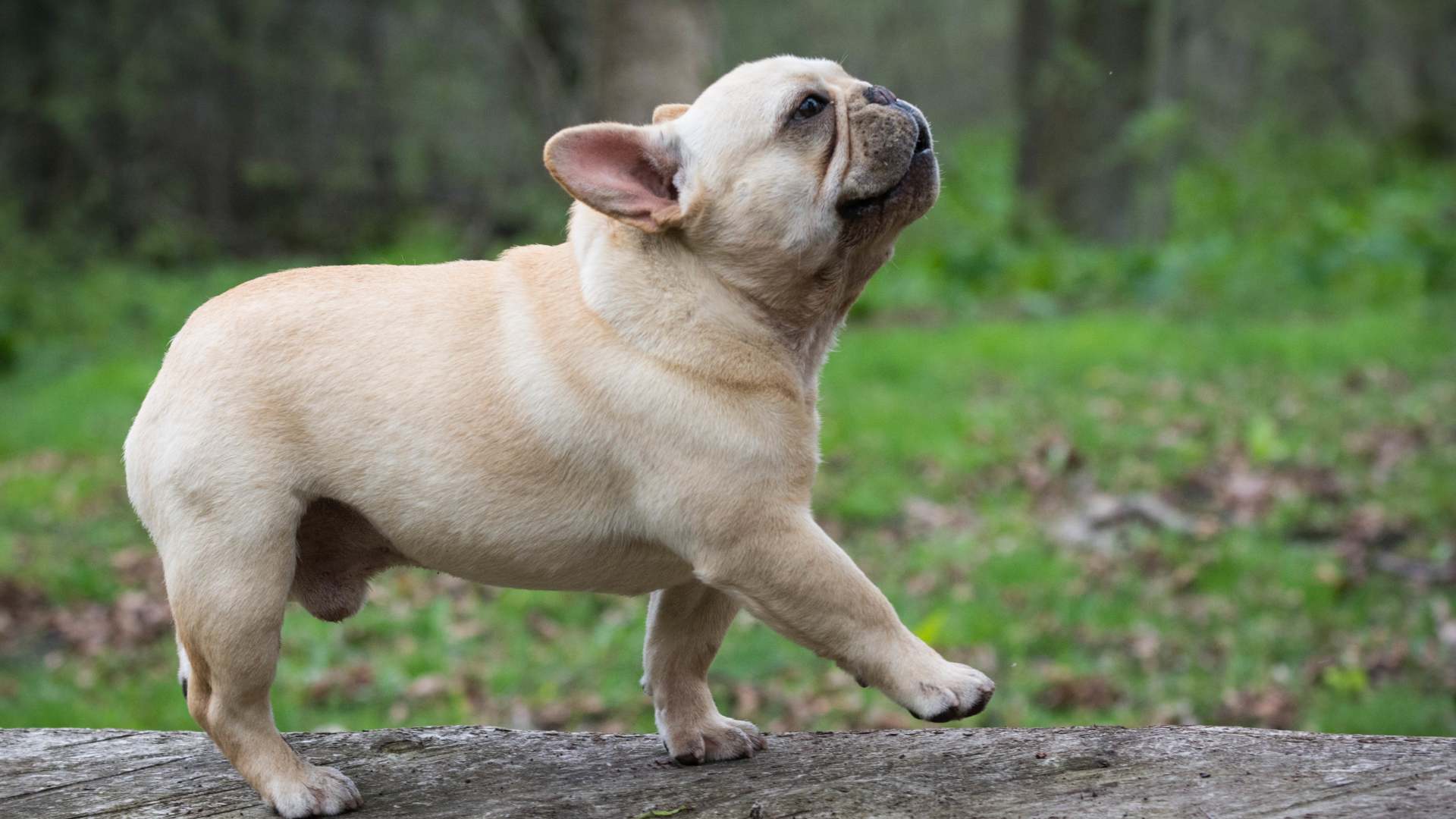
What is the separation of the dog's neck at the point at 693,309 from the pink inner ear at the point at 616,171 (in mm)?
112

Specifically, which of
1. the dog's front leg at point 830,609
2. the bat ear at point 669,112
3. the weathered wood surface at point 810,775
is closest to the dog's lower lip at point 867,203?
the bat ear at point 669,112

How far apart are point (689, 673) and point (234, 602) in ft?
3.80

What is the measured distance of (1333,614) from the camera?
5.79 m

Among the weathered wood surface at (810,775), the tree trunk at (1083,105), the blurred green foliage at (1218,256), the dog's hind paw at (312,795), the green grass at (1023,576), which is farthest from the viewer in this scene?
the tree trunk at (1083,105)

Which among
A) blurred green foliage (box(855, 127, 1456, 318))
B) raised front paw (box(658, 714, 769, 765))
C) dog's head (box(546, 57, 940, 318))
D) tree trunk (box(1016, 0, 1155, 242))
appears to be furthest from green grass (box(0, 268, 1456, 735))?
tree trunk (box(1016, 0, 1155, 242))

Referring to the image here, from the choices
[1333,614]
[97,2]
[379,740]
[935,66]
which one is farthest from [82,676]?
[935,66]

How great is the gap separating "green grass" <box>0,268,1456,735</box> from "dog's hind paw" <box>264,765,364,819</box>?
256cm

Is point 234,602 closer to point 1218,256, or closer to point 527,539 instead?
point 527,539

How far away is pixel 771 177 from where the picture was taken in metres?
2.70

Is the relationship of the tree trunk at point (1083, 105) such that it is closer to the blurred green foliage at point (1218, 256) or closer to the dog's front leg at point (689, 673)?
the blurred green foliage at point (1218, 256)

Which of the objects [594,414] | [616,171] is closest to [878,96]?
[616,171]

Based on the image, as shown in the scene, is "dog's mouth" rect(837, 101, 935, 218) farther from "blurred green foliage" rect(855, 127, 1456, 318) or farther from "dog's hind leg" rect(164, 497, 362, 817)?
"blurred green foliage" rect(855, 127, 1456, 318)

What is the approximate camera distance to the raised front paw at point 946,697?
8.52 feet

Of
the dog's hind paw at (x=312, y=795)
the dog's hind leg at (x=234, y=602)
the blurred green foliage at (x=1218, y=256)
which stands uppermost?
the blurred green foliage at (x=1218, y=256)
